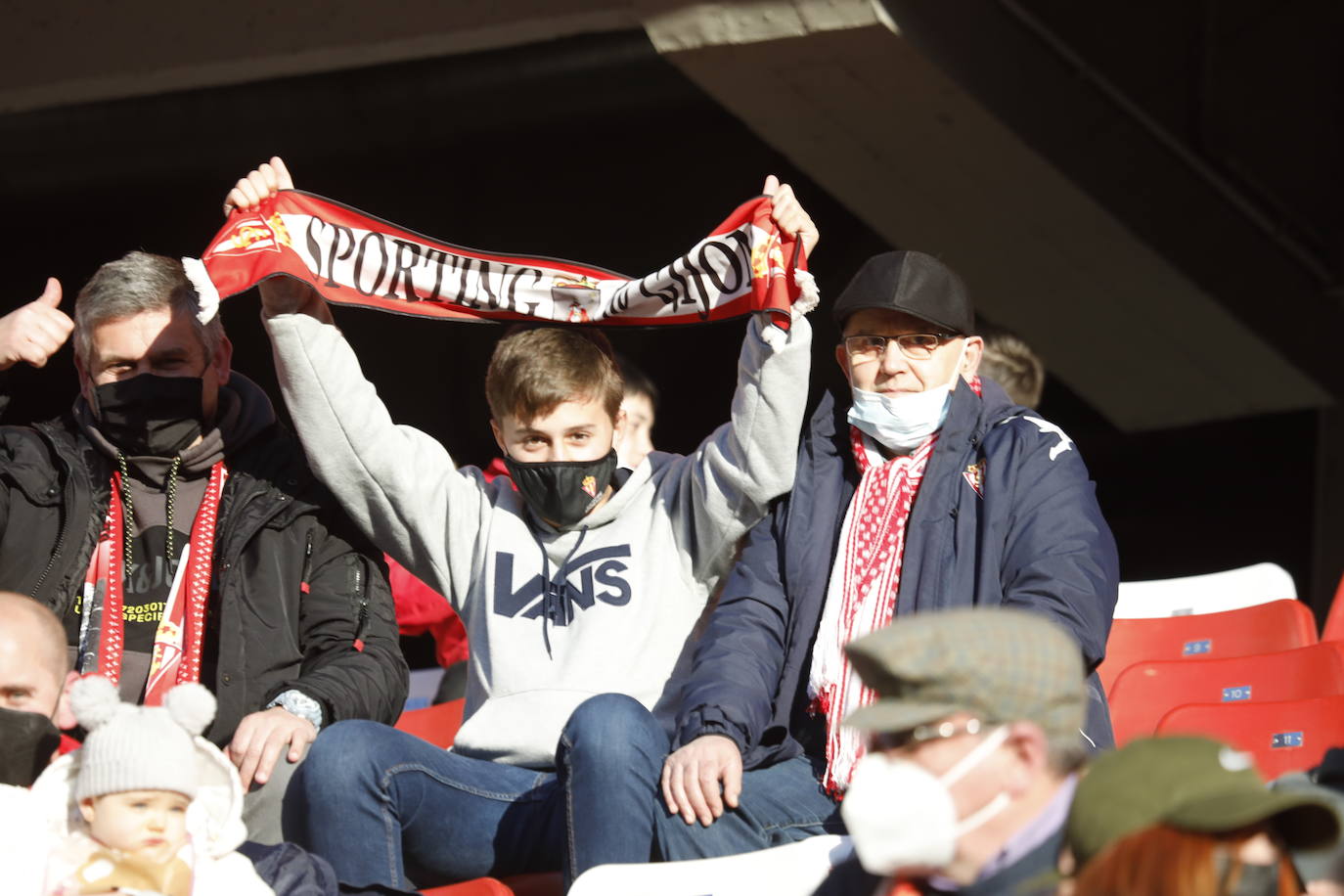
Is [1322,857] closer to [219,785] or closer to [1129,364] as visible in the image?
[219,785]

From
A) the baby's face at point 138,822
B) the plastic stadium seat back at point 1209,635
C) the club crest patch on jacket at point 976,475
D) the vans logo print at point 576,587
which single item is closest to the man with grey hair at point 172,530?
the vans logo print at point 576,587

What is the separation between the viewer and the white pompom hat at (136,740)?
248 centimetres

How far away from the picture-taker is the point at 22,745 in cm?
289

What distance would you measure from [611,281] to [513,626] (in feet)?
2.68

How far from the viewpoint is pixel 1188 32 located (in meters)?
6.85

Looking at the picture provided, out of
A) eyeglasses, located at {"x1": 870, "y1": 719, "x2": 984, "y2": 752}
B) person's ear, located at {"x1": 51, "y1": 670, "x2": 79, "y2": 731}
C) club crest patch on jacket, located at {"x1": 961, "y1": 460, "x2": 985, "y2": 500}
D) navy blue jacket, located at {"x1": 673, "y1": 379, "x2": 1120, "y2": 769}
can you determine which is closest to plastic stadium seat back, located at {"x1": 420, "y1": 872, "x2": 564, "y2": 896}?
navy blue jacket, located at {"x1": 673, "y1": 379, "x2": 1120, "y2": 769}

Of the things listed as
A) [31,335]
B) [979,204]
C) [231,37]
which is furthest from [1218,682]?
[231,37]

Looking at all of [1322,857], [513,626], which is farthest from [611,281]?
[1322,857]

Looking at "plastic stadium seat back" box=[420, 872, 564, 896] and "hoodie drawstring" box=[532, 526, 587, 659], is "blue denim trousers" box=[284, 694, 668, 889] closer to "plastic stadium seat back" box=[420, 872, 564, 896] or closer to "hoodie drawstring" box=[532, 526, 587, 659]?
"plastic stadium seat back" box=[420, 872, 564, 896]

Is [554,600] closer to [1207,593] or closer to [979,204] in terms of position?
[1207,593]

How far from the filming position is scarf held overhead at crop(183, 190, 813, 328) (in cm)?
335

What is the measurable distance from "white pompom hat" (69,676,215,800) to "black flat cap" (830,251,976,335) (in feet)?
4.78

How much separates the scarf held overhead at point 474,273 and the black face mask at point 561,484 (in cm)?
42

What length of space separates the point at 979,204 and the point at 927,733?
4438 mm
